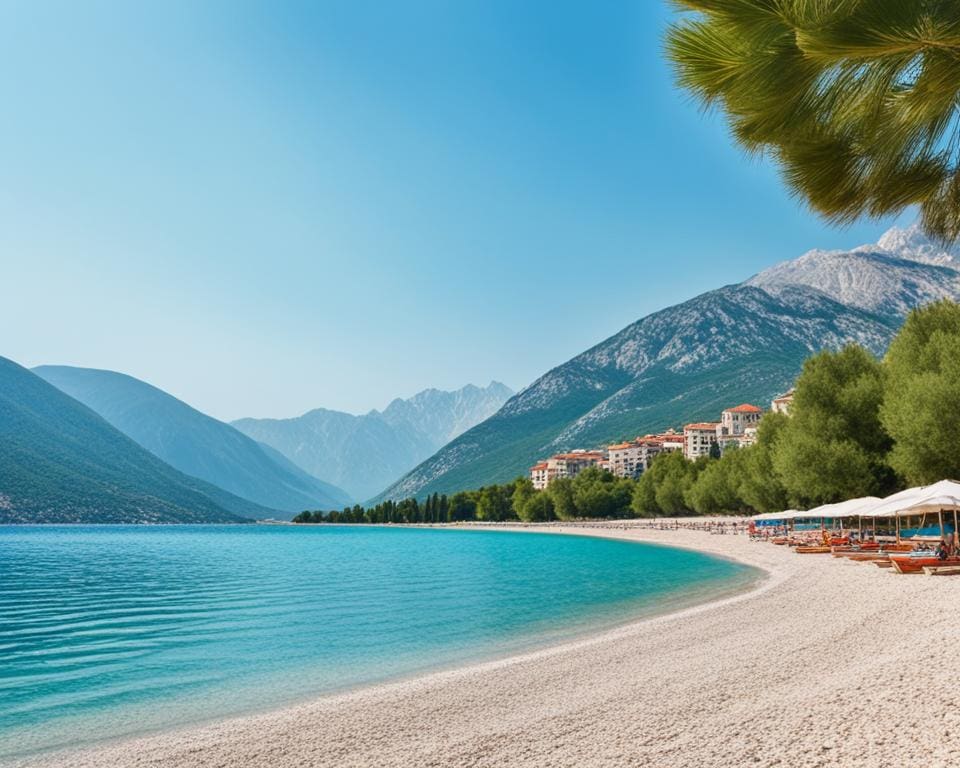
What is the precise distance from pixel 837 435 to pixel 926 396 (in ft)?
36.8

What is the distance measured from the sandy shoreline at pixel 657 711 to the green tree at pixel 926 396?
71.7ft

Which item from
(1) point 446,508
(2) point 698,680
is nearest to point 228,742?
(2) point 698,680

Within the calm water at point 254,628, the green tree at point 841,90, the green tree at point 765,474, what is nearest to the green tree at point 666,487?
the green tree at point 765,474

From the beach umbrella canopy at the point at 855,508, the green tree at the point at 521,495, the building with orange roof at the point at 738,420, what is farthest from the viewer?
the building with orange roof at the point at 738,420

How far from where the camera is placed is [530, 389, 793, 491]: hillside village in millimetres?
165625

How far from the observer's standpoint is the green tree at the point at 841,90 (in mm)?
5230

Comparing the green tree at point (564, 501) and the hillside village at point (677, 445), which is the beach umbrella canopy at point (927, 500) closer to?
the green tree at point (564, 501)

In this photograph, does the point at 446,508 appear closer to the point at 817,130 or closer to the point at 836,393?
the point at 836,393

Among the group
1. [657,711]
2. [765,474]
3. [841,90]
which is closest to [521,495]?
[765,474]

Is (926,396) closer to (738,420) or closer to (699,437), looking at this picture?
(699,437)

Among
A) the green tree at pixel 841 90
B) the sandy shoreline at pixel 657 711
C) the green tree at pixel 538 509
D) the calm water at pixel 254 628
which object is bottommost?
the calm water at pixel 254 628

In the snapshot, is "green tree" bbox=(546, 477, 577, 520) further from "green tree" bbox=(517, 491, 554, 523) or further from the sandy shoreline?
the sandy shoreline

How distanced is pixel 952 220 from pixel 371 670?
13.2 metres

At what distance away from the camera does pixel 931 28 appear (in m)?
5.19
